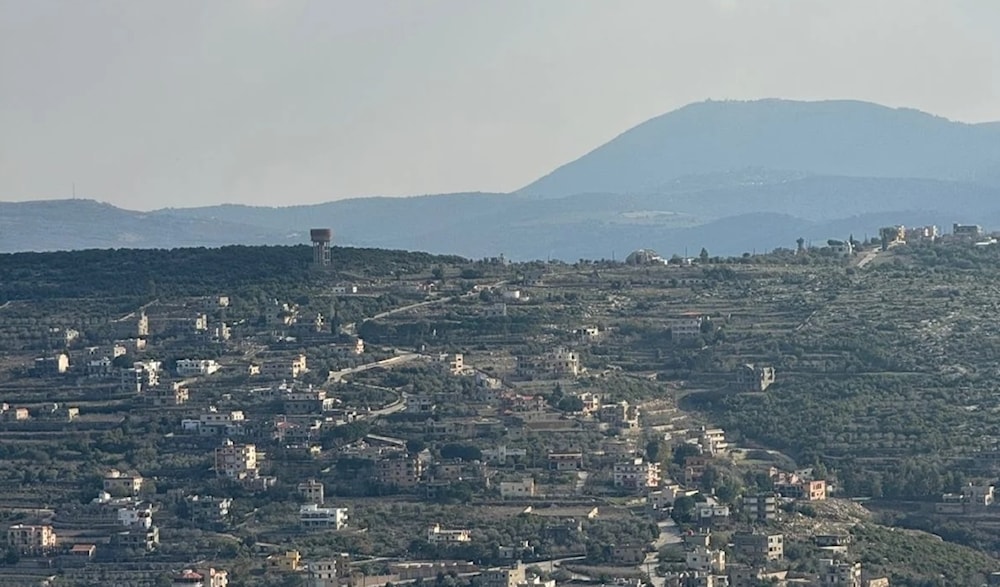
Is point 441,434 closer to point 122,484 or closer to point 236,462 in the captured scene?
point 236,462

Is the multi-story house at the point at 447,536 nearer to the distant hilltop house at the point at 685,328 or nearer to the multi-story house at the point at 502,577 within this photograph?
the multi-story house at the point at 502,577

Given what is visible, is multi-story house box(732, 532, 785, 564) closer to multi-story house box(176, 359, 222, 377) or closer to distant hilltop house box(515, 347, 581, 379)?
distant hilltop house box(515, 347, 581, 379)

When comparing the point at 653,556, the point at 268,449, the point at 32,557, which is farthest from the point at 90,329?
the point at 653,556

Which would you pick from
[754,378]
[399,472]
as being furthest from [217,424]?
[754,378]

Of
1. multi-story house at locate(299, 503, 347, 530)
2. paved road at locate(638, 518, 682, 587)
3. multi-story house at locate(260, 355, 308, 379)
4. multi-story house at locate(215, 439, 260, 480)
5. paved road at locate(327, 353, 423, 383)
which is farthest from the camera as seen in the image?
paved road at locate(327, 353, 423, 383)

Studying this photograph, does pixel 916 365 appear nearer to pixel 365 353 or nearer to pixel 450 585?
pixel 365 353

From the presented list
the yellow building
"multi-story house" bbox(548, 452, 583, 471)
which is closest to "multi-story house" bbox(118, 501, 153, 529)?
the yellow building
